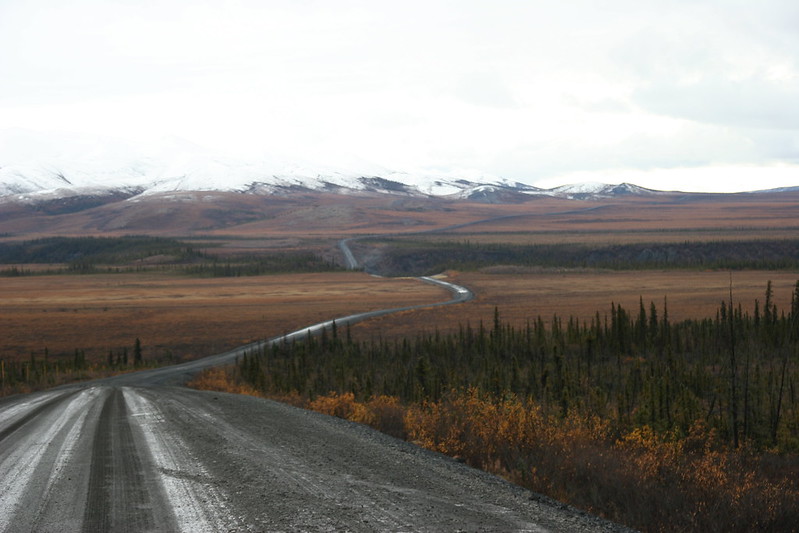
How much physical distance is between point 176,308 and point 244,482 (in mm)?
78086

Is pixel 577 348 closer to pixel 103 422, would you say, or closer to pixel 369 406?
pixel 369 406

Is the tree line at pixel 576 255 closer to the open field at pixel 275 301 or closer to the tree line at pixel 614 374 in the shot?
the open field at pixel 275 301

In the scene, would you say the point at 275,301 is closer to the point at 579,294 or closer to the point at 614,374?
the point at 579,294

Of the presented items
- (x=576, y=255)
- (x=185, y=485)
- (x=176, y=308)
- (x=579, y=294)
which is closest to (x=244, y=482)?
(x=185, y=485)

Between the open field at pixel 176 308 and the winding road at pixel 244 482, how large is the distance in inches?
1651

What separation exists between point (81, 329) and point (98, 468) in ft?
200

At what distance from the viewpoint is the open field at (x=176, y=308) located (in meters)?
58.9

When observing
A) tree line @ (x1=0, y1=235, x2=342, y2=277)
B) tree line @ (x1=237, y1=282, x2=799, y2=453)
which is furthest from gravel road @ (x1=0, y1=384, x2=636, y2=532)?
tree line @ (x1=0, y1=235, x2=342, y2=277)

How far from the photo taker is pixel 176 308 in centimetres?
8350

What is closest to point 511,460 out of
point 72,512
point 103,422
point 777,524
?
point 777,524

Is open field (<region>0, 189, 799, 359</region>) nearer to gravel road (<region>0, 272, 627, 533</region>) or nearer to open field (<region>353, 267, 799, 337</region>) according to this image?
open field (<region>353, 267, 799, 337</region>)

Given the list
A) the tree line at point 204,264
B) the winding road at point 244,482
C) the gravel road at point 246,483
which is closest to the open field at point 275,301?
the tree line at point 204,264

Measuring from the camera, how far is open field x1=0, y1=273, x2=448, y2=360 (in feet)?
193

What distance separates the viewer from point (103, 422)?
15477 mm
